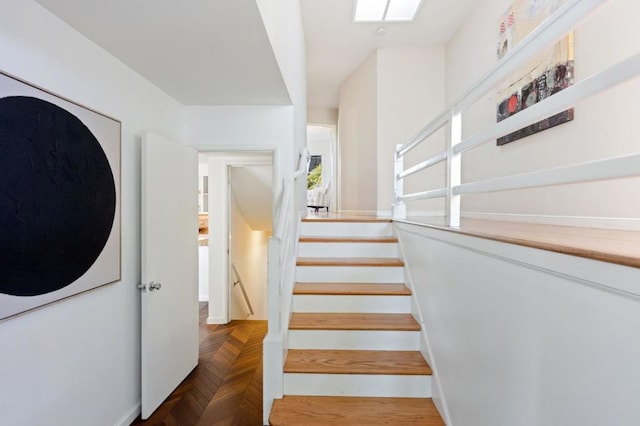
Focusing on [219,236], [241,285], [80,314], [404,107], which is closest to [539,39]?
[80,314]

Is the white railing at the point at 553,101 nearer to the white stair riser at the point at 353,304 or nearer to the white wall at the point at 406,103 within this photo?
the white stair riser at the point at 353,304

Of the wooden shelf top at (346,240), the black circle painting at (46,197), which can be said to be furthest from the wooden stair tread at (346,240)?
the black circle painting at (46,197)

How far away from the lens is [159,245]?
245cm

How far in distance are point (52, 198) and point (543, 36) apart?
2214 mm

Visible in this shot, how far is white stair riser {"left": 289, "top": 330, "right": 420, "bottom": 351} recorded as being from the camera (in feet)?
6.83

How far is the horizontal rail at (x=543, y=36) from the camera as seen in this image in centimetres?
83

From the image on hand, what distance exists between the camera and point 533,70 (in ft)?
8.04

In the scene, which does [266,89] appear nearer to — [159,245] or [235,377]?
[159,245]

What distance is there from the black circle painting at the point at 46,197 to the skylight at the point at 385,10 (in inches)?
134

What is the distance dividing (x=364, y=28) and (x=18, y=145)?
4.01 m

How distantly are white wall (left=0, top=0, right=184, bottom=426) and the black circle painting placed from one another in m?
0.17

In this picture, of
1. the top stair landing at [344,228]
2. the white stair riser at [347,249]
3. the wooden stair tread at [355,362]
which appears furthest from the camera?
the top stair landing at [344,228]

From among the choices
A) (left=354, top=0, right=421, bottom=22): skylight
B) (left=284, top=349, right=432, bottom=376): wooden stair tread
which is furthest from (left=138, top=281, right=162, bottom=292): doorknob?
(left=354, top=0, right=421, bottom=22): skylight

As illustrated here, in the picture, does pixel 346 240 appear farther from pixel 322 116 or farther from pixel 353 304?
pixel 322 116
